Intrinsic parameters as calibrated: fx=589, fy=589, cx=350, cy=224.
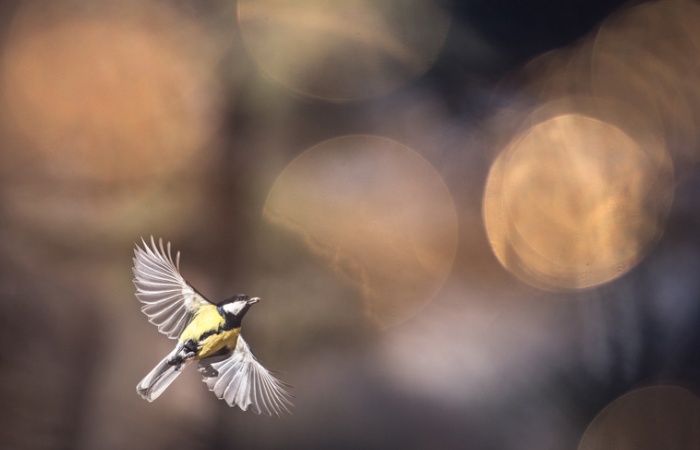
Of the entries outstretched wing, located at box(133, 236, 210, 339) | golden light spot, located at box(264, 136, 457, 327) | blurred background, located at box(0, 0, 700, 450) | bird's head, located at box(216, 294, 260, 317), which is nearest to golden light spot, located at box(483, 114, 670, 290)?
blurred background, located at box(0, 0, 700, 450)

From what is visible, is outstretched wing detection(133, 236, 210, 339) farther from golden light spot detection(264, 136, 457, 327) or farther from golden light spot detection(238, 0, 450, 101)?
golden light spot detection(238, 0, 450, 101)

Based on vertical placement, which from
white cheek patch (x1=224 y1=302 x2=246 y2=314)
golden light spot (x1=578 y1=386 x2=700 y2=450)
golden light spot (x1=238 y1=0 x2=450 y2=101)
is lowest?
golden light spot (x1=578 y1=386 x2=700 y2=450)

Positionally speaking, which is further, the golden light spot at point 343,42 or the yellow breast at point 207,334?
the golden light spot at point 343,42

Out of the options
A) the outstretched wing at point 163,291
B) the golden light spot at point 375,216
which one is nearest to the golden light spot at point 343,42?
the golden light spot at point 375,216

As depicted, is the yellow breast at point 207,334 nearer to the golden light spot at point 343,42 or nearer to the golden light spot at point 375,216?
the golden light spot at point 375,216

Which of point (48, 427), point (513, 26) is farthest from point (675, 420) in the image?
point (48, 427)

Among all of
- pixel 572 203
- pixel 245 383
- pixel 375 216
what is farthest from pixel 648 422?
pixel 245 383

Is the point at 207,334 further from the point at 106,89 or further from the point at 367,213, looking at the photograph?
the point at 106,89
